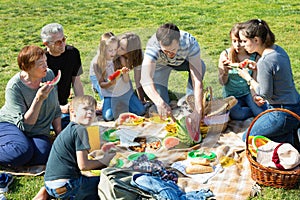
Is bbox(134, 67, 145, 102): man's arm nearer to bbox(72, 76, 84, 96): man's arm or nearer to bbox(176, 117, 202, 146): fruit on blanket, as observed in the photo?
bbox(176, 117, 202, 146): fruit on blanket

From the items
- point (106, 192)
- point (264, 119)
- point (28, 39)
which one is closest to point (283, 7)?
point (28, 39)

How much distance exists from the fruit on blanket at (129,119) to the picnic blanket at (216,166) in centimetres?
4

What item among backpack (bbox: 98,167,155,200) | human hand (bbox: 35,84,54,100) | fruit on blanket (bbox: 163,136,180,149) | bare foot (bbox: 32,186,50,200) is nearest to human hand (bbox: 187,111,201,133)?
fruit on blanket (bbox: 163,136,180,149)

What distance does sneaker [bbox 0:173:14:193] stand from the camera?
341cm

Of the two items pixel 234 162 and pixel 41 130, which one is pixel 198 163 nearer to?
pixel 234 162

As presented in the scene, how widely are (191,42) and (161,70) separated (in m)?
0.40

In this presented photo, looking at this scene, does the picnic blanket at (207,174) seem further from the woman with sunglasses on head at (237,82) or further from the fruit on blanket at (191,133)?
the woman with sunglasses on head at (237,82)

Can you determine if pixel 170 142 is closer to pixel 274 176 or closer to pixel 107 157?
pixel 107 157

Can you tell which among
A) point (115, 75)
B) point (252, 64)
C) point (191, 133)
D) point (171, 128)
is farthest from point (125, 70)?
point (252, 64)

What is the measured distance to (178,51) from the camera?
3.67m

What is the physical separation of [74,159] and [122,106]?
0.57m

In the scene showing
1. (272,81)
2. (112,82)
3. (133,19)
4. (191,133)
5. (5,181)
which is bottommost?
(5,181)

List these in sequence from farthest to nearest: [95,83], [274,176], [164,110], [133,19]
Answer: [133,19], [95,83], [164,110], [274,176]

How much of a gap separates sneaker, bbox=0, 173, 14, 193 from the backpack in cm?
71
